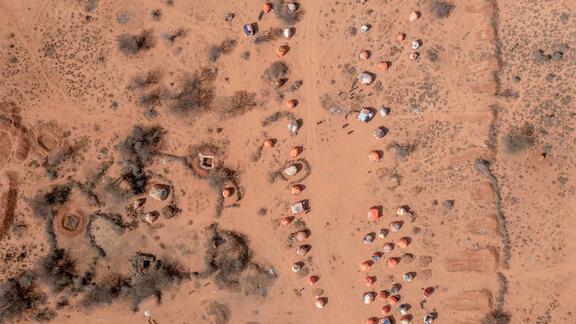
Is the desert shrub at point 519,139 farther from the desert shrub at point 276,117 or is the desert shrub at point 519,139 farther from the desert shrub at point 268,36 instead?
the desert shrub at point 268,36

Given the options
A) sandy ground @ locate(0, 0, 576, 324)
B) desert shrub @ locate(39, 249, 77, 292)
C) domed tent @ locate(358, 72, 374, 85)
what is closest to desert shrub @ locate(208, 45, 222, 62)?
sandy ground @ locate(0, 0, 576, 324)

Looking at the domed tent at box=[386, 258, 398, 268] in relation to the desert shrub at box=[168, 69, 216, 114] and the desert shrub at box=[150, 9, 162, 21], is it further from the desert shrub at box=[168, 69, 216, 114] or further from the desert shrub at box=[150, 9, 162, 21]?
the desert shrub at box=[150, 9, 162, 21]

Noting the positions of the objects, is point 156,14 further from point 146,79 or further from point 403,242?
point 403,242

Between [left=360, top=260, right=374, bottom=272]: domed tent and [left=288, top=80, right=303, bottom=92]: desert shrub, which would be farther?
[left=288, top=80, right=303, bottom=92]: desert shrub

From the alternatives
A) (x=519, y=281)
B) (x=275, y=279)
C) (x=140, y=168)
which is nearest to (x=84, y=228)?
(x=140, y=168)

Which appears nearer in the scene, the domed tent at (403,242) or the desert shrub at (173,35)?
the domed tent at (403,242)

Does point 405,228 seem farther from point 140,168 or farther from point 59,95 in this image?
point 59,95

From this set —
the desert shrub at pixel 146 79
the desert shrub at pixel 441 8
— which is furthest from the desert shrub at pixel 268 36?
the desert shrub at pixel 441 8

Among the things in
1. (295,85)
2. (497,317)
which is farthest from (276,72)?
(497,317)
